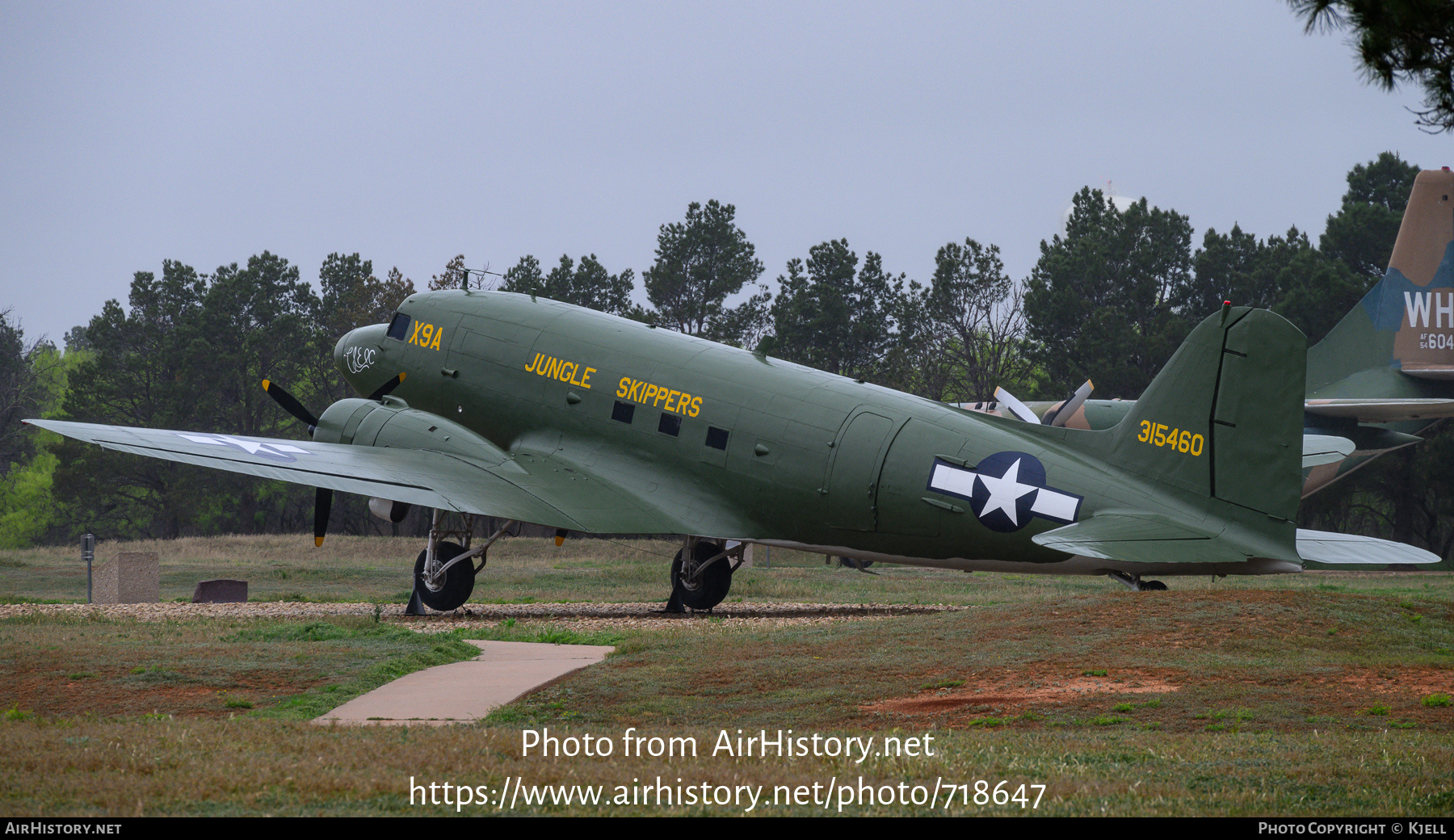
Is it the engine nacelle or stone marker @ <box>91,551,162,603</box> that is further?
stone marker @ <box>91,551,162,603</box>

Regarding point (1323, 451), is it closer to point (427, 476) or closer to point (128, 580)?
point (427, 476)

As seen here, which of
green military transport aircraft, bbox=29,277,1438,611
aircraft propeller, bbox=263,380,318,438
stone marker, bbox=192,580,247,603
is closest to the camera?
green military transport aircraft, bbox=29,277,1438,611

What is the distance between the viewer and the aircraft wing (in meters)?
22.2

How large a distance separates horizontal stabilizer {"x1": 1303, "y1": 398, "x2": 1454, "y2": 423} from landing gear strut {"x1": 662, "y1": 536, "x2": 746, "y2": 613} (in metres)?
22.5

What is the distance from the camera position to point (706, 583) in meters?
24.8

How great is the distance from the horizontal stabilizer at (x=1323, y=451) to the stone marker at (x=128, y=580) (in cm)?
2467

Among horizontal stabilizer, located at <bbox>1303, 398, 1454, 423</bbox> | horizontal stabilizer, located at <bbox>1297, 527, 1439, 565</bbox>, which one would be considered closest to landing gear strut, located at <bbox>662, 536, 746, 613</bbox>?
horizontal stabilizer, located at <bbox>1297, 527, 1439, 565</bbox>

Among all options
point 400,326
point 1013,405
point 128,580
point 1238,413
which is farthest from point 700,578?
point 128,580

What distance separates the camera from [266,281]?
9250 centimetres

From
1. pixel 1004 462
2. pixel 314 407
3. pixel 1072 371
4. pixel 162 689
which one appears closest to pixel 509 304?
pixel 1004 462

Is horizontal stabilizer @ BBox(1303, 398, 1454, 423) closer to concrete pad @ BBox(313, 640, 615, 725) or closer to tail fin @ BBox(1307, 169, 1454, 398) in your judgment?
tail fin @ BBox(1307, 169, 1454, 398)

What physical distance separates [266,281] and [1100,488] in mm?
83294

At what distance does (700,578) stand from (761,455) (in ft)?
11.4
